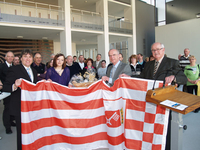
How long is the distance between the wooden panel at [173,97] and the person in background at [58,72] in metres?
1.90

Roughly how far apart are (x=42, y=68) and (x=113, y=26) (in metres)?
11.0

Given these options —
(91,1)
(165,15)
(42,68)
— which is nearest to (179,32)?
(165,15)

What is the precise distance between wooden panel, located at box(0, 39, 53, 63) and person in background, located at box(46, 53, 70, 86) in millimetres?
13851

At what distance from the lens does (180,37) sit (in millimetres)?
13836

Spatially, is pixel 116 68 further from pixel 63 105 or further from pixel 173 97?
pixel 173 97

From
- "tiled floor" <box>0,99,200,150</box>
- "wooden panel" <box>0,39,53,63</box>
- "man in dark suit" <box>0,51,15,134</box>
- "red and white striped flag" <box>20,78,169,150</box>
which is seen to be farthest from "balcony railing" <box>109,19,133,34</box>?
"red and white striped flag" <box>20,78,169,150</box>

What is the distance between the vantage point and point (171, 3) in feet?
53.0

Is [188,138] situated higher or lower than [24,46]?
lower

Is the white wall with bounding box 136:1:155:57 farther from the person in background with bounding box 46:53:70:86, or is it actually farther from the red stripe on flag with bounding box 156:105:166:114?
the red stripe on flag with bounding box 156:105:166:114

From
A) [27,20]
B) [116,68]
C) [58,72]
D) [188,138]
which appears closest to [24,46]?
[27,20]

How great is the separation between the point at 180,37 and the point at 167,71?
13882mm

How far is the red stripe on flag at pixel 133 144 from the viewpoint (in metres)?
2.20

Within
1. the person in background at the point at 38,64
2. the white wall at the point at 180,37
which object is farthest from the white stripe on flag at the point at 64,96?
the white wall at the point at 180,37

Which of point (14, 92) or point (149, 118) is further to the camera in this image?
point (14, 92)
